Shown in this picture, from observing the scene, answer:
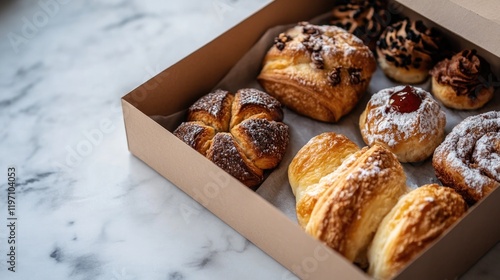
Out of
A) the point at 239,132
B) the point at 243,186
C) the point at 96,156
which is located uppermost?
the point at 243,186

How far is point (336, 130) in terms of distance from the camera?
2.14m

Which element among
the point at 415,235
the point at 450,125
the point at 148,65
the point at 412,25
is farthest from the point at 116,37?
the point at 415,235

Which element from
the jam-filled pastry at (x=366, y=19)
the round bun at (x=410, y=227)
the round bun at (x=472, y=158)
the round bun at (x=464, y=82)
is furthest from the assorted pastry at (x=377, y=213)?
the jam-filled pastry at (x=366, y=19)

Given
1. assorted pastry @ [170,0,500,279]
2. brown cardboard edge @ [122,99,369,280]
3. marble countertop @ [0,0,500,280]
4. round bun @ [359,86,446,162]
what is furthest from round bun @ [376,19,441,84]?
brown cardboard edge @ [122,99,369,280]

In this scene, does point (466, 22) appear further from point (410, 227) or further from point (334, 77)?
point (410, 227)

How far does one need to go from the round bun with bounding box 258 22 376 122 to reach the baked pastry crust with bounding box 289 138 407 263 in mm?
411

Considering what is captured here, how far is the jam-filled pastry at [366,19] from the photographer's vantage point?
2348 millimetres

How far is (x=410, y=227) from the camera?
5.21ft

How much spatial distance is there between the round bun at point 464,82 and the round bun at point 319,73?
0.74 feet

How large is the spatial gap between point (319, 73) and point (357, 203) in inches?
24.5

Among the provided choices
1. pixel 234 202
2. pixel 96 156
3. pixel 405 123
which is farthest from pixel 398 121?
pixel 96 156

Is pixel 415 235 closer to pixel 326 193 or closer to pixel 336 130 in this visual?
pixel 326 193

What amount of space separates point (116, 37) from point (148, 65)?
0.63ft

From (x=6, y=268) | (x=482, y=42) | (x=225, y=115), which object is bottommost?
(x=6, y=268)
